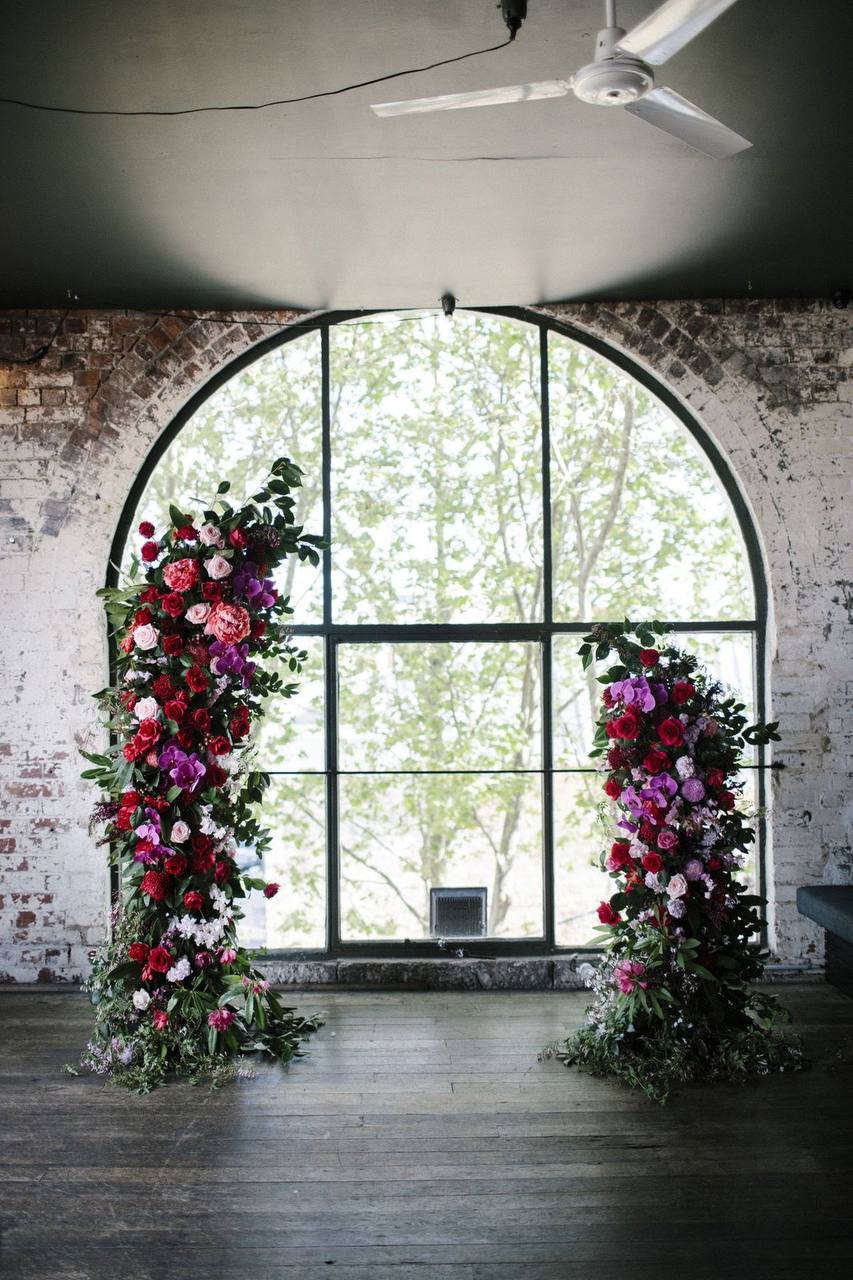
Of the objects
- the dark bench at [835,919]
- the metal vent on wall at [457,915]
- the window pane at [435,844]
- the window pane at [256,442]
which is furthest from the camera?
the window pane at [256,442]

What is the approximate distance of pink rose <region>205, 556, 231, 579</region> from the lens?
169 inches

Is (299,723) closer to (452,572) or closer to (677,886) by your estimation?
(452,572)

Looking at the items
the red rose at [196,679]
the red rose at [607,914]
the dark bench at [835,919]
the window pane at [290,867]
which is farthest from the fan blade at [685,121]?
the window pane at [290,867]

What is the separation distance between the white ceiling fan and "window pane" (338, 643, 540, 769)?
11.3 ft

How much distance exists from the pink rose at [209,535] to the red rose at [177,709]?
62 cm

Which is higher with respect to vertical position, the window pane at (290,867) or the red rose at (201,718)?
the red rose at (201,718)

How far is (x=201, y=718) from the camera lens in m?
4.29

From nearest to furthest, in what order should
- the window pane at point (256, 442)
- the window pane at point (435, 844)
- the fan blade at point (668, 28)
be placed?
the fan blade at point (668, 28)
the window pane at point (435, 844)
the window pane at point (256, 442)

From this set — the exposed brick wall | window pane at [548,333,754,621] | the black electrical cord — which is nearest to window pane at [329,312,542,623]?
window pane at [548,333,754,621]

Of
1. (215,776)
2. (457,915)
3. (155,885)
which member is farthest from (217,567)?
(457,915)

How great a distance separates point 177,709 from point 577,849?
8.63 feet

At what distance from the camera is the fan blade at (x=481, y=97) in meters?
2.61

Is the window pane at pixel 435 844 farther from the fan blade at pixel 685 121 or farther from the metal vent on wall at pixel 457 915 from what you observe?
the fan blade at pixel 685 121

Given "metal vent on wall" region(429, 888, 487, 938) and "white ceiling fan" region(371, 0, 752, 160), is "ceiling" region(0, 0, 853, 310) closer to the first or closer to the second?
"white ceiling fan" region(371, 0, 752, 160)
